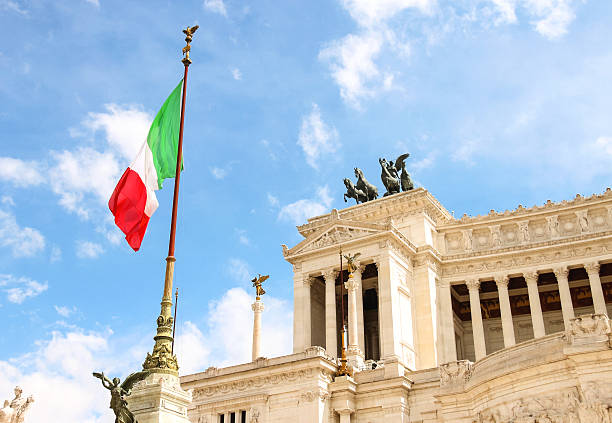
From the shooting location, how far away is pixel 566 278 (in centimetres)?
5347

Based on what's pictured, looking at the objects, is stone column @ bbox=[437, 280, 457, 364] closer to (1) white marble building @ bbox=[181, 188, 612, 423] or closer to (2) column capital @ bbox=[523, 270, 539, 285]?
(1) white marble building @ bbox=[181, 188, 612, 423]

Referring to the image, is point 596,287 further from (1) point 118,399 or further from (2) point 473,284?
(1) point 118,399

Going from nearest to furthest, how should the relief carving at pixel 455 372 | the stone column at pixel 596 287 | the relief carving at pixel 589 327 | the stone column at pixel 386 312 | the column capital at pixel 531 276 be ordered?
the relief carving at pixel 589 327 → the relief carving at pixel 455 372 → the stone column at pixel 386 312 → the stone column at pixel 596 287 → the column capital at pixel 531 276

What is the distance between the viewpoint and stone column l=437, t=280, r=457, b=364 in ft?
172

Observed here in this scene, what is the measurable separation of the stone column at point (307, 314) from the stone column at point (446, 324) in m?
9.68

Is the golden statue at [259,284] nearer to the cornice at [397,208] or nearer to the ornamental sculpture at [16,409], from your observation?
the cornice at [397,208]

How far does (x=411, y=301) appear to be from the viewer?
175ft

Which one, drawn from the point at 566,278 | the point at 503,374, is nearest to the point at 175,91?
the point at 503,374

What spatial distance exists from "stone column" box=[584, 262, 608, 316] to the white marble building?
7 centimetres

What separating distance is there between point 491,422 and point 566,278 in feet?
97.1

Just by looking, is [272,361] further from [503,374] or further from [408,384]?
[503,374]

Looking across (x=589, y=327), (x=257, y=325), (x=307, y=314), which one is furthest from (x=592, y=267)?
(x=589, y=327)

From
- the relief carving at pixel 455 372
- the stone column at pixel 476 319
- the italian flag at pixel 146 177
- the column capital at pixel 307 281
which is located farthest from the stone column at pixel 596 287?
the italian flag at pixel 146 177

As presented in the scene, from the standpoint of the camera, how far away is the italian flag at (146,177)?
65.1 feet
